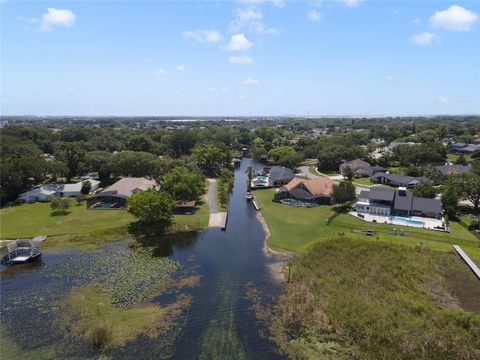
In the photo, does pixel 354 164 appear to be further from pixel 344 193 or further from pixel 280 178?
pixel 344 193

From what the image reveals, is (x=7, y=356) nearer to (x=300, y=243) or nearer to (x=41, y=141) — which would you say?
(x=300, y=243)

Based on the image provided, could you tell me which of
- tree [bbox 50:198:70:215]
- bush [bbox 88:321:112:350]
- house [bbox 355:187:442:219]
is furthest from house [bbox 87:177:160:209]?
house [bbox 355:187:442:219]

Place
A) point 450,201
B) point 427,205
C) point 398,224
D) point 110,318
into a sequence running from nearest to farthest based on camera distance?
point 110,318 → point 398,224 → point 450,201 → point 427,205

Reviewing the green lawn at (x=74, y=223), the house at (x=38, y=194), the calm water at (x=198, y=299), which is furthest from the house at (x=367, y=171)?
the house at (x=38, y=194)

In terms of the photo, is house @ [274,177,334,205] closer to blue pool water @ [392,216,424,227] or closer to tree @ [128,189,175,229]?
blue pool water @ [392,216,424,227]

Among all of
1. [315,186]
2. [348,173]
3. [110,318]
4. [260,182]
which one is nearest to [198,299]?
[110,318]

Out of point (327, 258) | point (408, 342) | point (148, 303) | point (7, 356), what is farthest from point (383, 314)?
point (7, 356)
